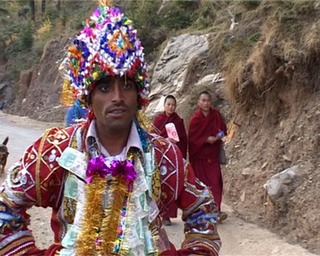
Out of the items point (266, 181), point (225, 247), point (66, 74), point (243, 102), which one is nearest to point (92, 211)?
Answer: point (66, 74)

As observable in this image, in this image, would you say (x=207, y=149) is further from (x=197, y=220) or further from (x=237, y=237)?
(x=197, y=220)

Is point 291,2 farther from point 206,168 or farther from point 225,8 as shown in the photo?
point 225,8

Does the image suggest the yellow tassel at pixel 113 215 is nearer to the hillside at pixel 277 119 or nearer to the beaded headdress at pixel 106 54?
the beaded headdress at pixel 106 54

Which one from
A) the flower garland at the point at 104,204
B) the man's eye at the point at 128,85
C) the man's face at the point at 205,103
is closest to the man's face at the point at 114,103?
the man's eye at the point at 128,85

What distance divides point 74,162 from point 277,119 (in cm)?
843

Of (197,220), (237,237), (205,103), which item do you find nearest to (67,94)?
(197,220)

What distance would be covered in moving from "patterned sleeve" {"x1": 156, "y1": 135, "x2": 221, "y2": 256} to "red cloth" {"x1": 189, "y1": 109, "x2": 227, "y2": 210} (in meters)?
5.98

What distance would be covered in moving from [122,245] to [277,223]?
20.1 ft

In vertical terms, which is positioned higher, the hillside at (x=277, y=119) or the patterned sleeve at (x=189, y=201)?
the hillside at (x=277, y=119)

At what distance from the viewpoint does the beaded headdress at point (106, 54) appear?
2391mm

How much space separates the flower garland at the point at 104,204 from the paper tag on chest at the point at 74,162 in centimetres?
3

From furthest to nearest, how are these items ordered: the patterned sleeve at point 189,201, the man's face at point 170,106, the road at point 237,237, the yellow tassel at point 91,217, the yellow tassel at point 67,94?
the man's face at point 170,106 → the road at point 237,237 → the yellow tassel at point 67,94 → the patterned sleeve at point 189,201 → the yellow tassel at point 91,217

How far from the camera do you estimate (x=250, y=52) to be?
11.7 metres

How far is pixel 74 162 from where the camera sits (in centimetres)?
239
